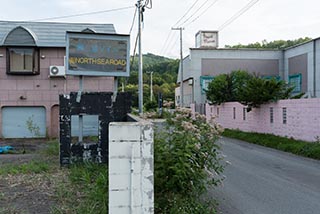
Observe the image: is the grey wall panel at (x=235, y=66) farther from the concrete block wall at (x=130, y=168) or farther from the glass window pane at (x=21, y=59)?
the concrete block wall at (x=130, y=168)

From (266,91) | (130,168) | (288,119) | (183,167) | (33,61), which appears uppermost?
(33,61)

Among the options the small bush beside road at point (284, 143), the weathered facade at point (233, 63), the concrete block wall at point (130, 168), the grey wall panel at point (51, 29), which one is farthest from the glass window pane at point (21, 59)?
the weathered facade at point (233, 63)

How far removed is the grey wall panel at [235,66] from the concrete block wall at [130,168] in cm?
3763

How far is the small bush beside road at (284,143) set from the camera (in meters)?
14.5


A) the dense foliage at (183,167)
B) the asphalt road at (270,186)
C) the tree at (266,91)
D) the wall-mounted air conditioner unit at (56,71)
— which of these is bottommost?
the asphalt road at (270,186)

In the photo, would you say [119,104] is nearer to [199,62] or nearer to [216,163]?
[216,163]

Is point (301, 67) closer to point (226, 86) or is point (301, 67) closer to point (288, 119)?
point (226, 86)

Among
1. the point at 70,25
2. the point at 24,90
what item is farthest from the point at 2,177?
the point at 70,25

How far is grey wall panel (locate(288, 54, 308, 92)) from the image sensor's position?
120 feet

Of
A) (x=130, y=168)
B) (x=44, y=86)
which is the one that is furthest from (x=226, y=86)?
(x=130, y=168)

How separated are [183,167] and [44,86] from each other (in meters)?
16.8

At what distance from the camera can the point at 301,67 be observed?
3788 centimetres

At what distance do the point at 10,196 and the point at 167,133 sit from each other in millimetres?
3203

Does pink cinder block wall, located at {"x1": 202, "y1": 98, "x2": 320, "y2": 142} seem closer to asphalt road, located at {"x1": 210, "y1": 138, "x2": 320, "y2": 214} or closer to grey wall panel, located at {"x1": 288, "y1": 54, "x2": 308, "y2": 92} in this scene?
asphalt road, located at {"x1": 210, "y1": 138, "x2": 320, "y2": 214}
